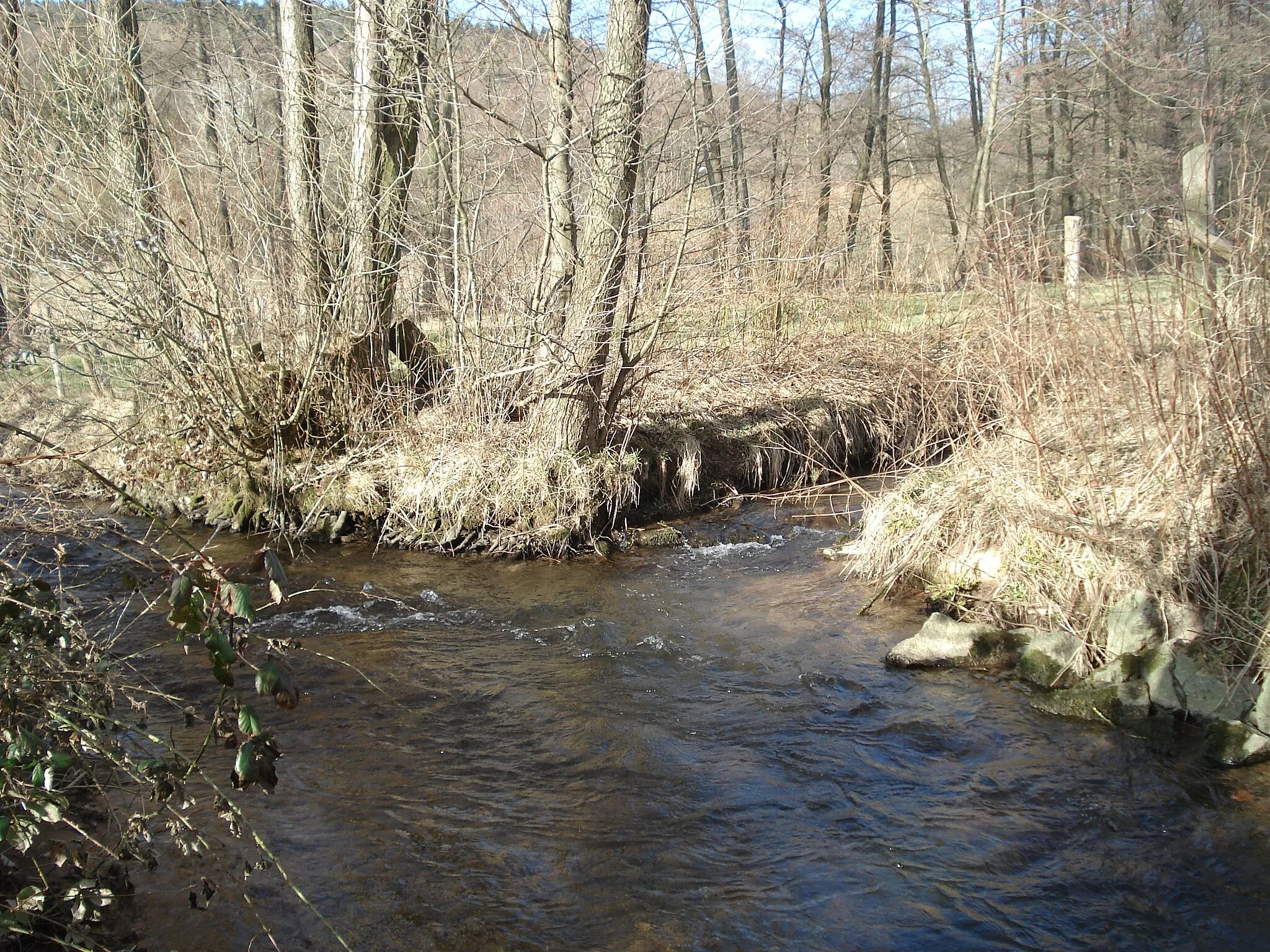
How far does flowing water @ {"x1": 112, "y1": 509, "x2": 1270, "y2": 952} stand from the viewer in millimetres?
3814

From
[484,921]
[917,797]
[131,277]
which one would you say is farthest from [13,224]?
[917,797]

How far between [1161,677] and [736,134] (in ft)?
40.7

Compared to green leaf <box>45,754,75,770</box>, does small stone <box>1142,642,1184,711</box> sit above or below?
below

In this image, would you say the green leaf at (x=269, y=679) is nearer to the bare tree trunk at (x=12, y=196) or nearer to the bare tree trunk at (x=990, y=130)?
the bare tree trunk at (x=12, y=196)

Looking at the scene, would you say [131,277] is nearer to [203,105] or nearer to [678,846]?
[203,105]

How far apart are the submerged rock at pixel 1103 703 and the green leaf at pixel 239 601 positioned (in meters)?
4.78

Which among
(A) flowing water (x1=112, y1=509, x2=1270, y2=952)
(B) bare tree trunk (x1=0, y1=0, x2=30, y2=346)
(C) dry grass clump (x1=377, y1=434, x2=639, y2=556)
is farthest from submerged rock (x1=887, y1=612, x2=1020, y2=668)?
(B) bare tree trunk (x1=0, y1=0, x2=30, y2=346)

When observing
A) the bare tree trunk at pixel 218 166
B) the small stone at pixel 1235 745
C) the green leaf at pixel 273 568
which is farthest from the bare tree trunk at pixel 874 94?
the green leaf at pixel 273 568

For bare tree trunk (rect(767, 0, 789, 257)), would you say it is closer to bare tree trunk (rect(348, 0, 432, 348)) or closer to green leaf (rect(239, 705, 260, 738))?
bare tree trunk (rect(348, 0, 432, 348))

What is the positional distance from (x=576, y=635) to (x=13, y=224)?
19.7 ft

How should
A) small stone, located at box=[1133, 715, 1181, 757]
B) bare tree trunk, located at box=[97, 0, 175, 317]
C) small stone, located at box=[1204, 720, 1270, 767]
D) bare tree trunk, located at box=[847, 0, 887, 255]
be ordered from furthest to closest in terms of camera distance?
bare tree trunk, located at box=[847, 0, 887, 255]
bare tree trunk, located at box=[97, 0, 175, 317]
small stone, located at box=[1133, 715, 1181, 757]
small stone, located at box=[1204, 720, 1270, 767]

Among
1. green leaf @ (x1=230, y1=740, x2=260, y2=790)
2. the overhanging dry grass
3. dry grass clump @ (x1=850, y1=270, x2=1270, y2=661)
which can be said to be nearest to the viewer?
green leaf @ (x1=230, y1=740, x2=260, y2=790)

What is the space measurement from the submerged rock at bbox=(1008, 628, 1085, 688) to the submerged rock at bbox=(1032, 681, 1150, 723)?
0.17 metres

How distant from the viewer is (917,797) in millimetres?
4723
